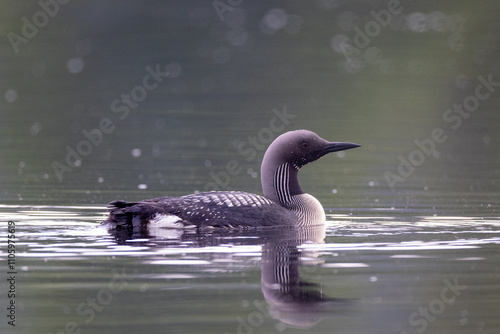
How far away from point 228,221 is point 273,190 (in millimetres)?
842

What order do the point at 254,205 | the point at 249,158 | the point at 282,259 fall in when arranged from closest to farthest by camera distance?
the point at 282,259
the point at 254,205
the point at 249,158

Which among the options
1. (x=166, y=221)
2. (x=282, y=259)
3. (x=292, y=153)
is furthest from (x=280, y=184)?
(x=282, y=259)

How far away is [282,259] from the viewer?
6965 mm

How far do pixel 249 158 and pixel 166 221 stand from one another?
537cm

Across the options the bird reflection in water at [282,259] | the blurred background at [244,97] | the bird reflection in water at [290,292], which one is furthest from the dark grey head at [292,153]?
the bird reflection in water at [290,292]

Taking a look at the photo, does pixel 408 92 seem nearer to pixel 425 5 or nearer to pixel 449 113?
pixel 449 113

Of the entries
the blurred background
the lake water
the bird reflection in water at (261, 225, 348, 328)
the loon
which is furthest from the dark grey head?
the bird reflection in water at (261, 225, 348, 328)

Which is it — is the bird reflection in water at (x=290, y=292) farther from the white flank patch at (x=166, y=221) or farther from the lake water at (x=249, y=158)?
the white flank patch at (x=166, y=221)

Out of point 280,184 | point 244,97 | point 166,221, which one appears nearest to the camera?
point 166,221

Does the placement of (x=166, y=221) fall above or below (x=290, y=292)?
above

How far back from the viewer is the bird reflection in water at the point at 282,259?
18.7 ft

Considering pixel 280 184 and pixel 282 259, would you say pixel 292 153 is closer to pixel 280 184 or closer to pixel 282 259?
pixel 280 184

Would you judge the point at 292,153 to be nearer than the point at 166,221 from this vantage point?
No

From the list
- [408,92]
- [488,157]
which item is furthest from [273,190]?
[408,92]
